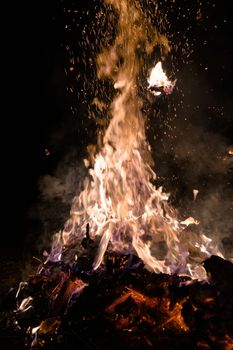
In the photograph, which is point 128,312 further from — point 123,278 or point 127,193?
point 127,193

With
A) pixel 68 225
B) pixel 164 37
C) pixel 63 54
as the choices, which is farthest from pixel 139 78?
pixel 63 54

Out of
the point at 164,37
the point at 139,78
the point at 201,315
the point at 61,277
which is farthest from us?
the point at 164,37

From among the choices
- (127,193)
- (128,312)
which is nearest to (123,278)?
(128,312)

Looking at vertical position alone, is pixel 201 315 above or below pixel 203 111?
below

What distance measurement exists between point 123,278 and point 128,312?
45 centimetres

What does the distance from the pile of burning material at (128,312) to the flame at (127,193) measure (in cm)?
51

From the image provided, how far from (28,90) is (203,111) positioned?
6.38 metres

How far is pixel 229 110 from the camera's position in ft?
34.3

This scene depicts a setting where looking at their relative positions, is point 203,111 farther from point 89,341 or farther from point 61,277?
point 89,341

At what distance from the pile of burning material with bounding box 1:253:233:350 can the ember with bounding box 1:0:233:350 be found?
0.01m

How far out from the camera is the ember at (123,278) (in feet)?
11.2

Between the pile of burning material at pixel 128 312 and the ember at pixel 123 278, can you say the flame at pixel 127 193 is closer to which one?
the ember at pixel 123 278

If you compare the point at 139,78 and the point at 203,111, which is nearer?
the point at 139,78

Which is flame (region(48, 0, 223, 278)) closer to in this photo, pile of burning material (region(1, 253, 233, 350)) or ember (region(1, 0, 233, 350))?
ember (region(1, 0, 233, 350))
